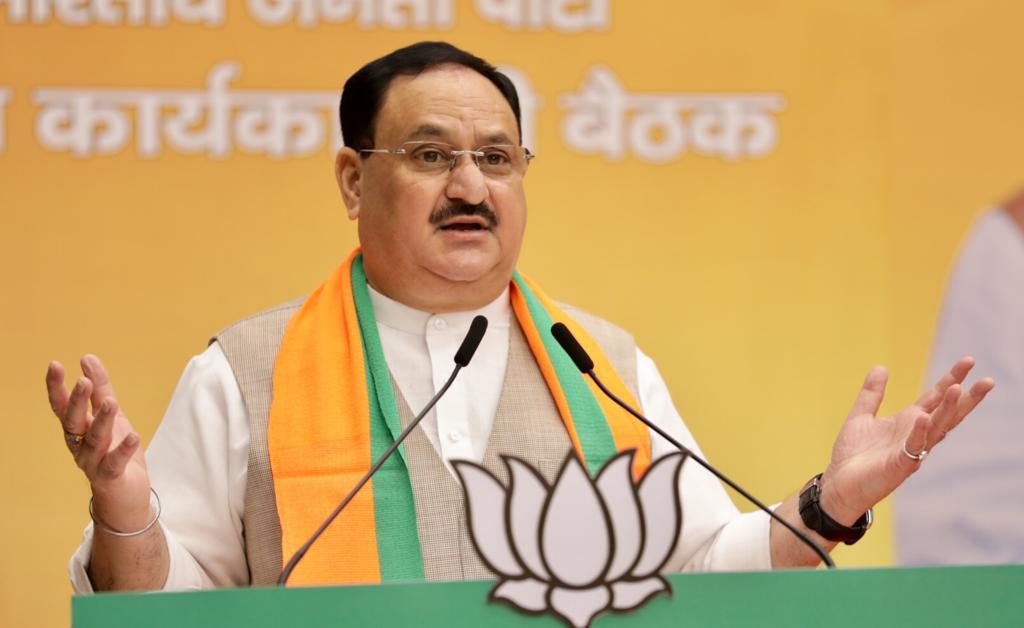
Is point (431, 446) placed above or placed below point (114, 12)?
below

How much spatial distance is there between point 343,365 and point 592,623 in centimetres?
110

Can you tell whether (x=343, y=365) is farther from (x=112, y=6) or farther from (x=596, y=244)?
(x=112, y=6)

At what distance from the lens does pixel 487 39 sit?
10.8 feet

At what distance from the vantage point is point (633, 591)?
1439 mm

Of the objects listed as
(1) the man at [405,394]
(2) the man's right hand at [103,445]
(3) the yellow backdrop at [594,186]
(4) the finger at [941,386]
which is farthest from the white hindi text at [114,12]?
(4) the finger at [941,386]

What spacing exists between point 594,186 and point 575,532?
195 cm

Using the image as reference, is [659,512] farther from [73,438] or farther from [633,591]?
[73,438]

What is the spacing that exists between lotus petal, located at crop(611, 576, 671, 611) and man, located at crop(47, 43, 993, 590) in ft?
2.21

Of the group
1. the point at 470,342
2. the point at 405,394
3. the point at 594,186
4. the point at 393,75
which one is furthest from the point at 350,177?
the point at 594,186

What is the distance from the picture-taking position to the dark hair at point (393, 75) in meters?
2.47

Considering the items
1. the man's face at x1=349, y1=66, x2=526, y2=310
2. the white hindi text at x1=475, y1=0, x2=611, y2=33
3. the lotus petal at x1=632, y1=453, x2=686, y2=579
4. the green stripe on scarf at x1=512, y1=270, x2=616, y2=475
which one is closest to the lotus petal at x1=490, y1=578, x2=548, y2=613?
the lotus petal at x1=632, y1=453, x2=686, y2=579

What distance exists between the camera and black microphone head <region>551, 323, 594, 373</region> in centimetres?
185

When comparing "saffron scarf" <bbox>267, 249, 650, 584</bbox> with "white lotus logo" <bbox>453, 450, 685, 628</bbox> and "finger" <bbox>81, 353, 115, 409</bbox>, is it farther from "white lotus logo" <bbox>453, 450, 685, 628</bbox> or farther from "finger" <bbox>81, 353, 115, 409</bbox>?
"white lotus logo" <bbox>453, 450, 685, 628</bbox>

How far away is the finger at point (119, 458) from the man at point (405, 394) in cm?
22
